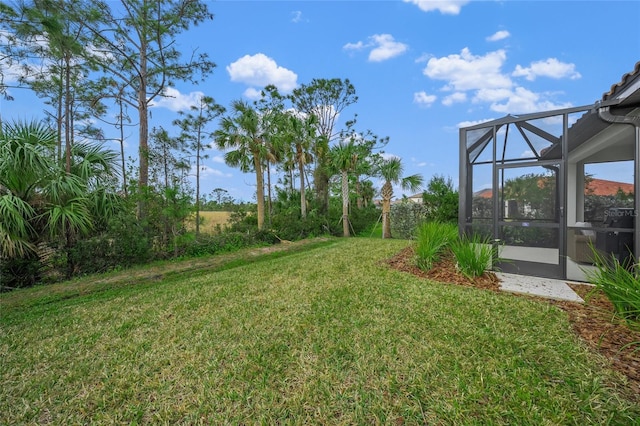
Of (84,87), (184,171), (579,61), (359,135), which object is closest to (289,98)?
(359,135)

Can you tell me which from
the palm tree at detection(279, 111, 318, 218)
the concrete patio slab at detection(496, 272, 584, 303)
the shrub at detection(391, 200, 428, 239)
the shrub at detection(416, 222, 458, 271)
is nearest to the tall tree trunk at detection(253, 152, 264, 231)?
the palm tree at detection(279, 111, 318, 218)

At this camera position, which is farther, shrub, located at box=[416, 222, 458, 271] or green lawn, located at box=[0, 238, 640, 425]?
shrub, located at box=[416, 222, 458, 271]

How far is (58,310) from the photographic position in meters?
3.38

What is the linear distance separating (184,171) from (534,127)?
10.2m

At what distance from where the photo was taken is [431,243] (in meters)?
4.76

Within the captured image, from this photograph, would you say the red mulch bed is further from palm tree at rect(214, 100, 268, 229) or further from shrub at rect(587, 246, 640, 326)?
palm tree at rect(214, 100, 268, 229)

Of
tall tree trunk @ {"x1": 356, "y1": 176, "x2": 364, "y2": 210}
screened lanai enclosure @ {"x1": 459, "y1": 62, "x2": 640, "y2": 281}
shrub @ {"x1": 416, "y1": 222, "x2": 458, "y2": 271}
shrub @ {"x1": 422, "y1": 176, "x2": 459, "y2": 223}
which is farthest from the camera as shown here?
tall tree trunk @ {"x1": 356, "y1": 176, "x2": 364, "y2": 210}

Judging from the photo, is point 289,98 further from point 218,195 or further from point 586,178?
point 586,178

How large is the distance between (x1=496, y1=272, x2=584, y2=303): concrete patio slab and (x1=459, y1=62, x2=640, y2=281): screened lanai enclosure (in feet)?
0.78

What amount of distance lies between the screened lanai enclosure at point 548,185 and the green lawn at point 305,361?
4.82ft

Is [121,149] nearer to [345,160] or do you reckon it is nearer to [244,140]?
[244,140]

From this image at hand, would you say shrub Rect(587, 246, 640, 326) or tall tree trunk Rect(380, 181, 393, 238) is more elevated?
tall tree trunk Rect(380, 181, 393, 238)

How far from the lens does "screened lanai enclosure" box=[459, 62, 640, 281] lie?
3.68 meters

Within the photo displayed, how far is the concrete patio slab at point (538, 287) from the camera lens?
3.30m
